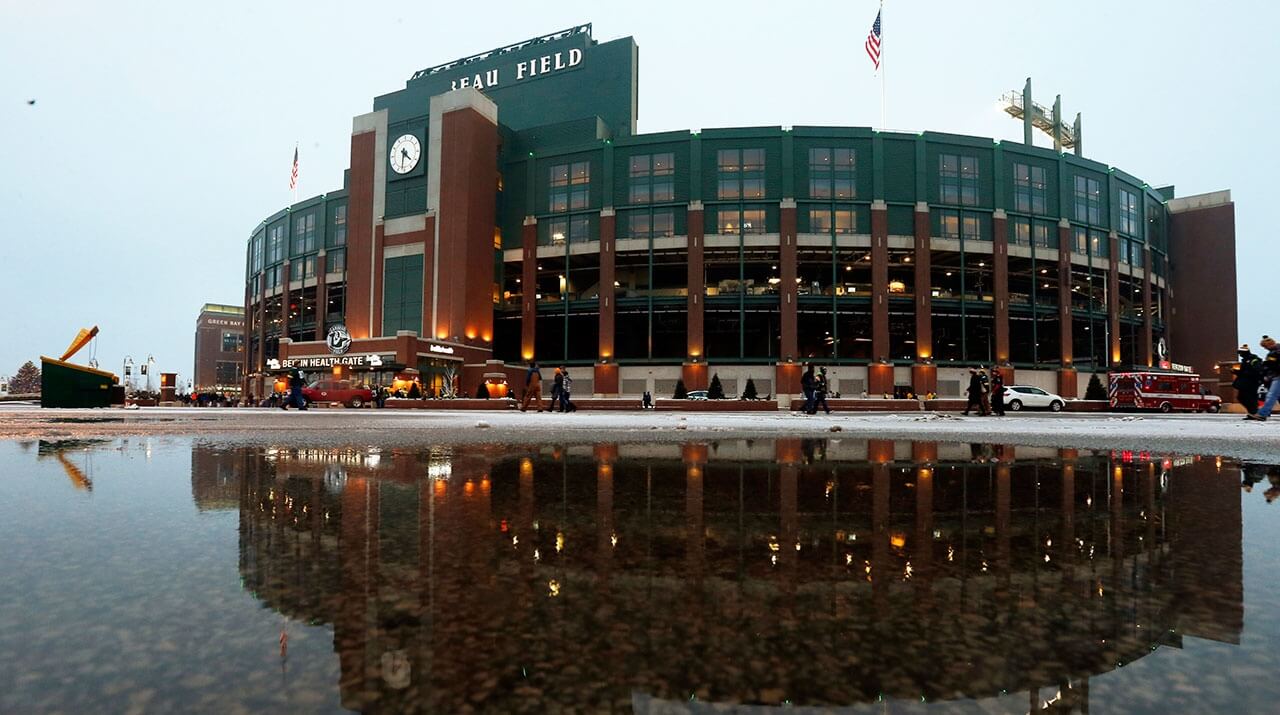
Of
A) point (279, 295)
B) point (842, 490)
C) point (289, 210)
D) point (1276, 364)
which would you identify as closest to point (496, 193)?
point (289, 210)

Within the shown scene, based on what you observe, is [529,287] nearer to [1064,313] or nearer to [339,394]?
[339,394]

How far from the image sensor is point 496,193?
6406cm

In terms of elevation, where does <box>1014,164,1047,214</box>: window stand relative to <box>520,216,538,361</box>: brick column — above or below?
above

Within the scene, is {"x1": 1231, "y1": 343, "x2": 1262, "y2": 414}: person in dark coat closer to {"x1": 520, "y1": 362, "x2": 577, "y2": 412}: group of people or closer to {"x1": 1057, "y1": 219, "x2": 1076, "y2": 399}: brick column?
{"x1": 520, "y1": 362, "x2": 577, "y2": 412}: group of people

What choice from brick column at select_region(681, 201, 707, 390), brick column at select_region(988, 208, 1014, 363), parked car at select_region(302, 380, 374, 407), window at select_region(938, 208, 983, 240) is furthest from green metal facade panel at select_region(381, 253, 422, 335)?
brick column at select_region(988, 208, 1014, 363)

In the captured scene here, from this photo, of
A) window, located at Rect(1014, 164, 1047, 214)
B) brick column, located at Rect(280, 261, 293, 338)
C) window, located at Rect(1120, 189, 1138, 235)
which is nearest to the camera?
window, located at Rect(1014, 164, 1047, 214)

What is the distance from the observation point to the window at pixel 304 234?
73.4 metres

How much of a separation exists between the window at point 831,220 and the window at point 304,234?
175 ft

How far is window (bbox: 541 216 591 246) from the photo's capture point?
199 feet

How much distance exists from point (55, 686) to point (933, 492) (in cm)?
488

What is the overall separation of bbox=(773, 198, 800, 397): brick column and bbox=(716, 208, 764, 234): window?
1996 millimetres

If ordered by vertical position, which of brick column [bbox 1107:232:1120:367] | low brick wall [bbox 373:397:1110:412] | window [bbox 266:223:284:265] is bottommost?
low brick wall [bbox 373:397:1110:412]

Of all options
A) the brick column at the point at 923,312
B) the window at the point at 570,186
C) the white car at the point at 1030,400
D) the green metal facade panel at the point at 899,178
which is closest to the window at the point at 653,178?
the window at the point at 570,186

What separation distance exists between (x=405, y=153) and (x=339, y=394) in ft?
87.5
